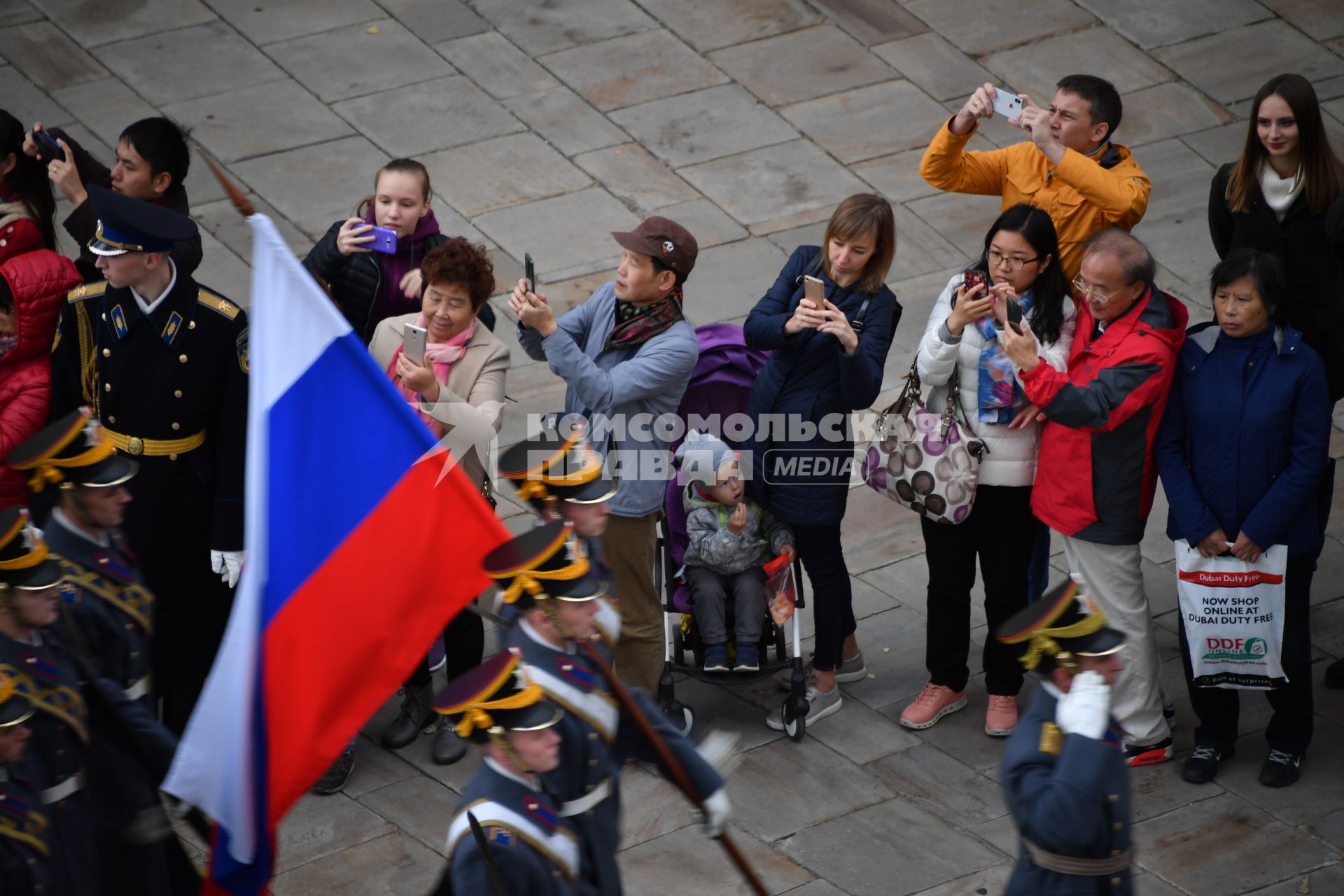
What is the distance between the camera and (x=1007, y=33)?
1171 cm

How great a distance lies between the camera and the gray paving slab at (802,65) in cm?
1119

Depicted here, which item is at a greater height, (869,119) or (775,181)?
(869,119)

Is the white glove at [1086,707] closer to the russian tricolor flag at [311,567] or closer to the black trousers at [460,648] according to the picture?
the russian tricolor flag at [311,567]

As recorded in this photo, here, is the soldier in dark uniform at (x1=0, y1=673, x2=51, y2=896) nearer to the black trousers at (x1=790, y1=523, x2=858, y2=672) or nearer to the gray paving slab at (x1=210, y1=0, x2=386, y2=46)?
the black trousers at (x1=790, y1=523, x2=858, y2=672)

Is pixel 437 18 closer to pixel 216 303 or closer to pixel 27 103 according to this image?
pixel 27 103

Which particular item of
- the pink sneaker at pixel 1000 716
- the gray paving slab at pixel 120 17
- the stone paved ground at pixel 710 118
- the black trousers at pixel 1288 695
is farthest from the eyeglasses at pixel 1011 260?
the gray paving slab at pixel 120 17

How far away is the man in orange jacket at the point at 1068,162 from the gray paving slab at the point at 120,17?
627 cm

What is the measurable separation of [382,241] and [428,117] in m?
4.35

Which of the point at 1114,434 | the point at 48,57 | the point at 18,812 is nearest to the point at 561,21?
the point at 48,57

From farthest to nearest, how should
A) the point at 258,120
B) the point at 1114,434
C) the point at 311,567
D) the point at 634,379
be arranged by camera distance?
1. the point at 258,120
2. the point at 634,379
3. the point at 1114,434
4. the point at 311,567

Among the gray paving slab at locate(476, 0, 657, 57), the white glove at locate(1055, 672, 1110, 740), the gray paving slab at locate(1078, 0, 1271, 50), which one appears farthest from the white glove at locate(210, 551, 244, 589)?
the gray paving slab at locate(1078, 0, 1271, 50)

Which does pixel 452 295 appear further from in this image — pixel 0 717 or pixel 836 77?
pixel 836 77

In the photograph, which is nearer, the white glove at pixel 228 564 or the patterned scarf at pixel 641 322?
the white glove at pixel 228 564

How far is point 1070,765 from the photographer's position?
4691 mm
